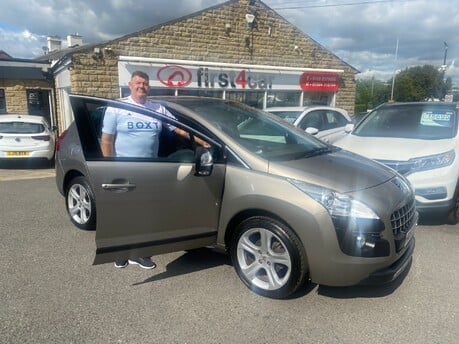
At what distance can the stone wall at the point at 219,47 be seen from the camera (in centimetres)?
1167

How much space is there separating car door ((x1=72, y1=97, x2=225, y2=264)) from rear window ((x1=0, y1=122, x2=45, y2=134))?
25.8 ft

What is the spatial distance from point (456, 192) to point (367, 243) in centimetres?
273

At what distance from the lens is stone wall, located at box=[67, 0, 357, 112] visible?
38.3 ft

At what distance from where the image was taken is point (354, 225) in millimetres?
2811

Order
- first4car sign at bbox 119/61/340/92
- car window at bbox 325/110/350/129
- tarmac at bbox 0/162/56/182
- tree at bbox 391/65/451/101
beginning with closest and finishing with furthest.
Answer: car window at bbox 325/110/350/129 → tarmac at bbox 0/162/56/182 → first4car sign at bbox 119/61/340/92 → tree at bbox 391/65/451/101

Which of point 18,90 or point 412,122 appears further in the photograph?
point 18,90

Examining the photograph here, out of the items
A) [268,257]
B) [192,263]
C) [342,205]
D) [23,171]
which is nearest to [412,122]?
[342,205]

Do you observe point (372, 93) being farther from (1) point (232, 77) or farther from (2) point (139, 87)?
(2) point (139, 87)

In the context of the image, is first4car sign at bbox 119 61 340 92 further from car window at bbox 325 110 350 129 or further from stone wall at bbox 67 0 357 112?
car window at bbox 325 110 350 129

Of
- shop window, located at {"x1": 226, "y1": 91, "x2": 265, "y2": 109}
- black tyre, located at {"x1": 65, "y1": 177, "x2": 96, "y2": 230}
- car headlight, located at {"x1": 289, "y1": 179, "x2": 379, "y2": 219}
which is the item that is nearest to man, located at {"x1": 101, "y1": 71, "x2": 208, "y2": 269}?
Answer: car headlight, located at {"x1": 289, "y1": 179, "x2": 379, "y2": 219}

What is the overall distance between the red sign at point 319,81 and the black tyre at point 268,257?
13850 mm

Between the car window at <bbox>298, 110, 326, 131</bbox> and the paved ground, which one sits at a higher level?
the car window at <bbox>298, 110, 326, 131</bbox>

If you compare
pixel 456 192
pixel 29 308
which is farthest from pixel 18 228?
pixel 456 192

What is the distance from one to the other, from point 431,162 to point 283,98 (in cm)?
1150
